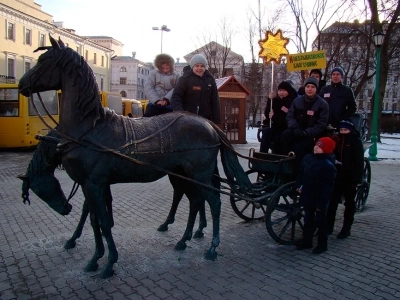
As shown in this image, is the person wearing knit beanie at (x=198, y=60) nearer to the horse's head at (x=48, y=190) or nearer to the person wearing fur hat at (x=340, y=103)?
the person wearing fur hat at (x=340, y=103)

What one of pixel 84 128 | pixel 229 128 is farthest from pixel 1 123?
pixel 84 128

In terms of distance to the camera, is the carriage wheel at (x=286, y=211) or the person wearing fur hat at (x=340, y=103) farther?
the person wearing fur hat at (x=340, y=103)

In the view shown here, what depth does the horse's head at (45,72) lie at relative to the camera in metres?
3.79

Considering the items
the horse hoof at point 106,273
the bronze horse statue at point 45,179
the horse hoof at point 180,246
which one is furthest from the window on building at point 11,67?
the horse hoof at point 106,273

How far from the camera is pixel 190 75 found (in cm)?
533

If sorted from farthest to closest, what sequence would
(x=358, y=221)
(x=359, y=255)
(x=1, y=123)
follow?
(x=1, y=123) < (x=358, y=221) < (x=359, y=255)

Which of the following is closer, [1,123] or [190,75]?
[190,75]

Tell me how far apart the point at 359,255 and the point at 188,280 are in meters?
2.33

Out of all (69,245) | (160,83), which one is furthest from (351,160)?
(69,245)

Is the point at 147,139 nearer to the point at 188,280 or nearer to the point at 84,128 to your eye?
the point at 84,128

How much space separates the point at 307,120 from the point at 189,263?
265cm

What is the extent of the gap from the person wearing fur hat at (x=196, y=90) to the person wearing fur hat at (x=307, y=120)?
3.95 ft

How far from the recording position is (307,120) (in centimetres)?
543

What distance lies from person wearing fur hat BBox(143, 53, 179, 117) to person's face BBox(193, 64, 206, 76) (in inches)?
24.9
